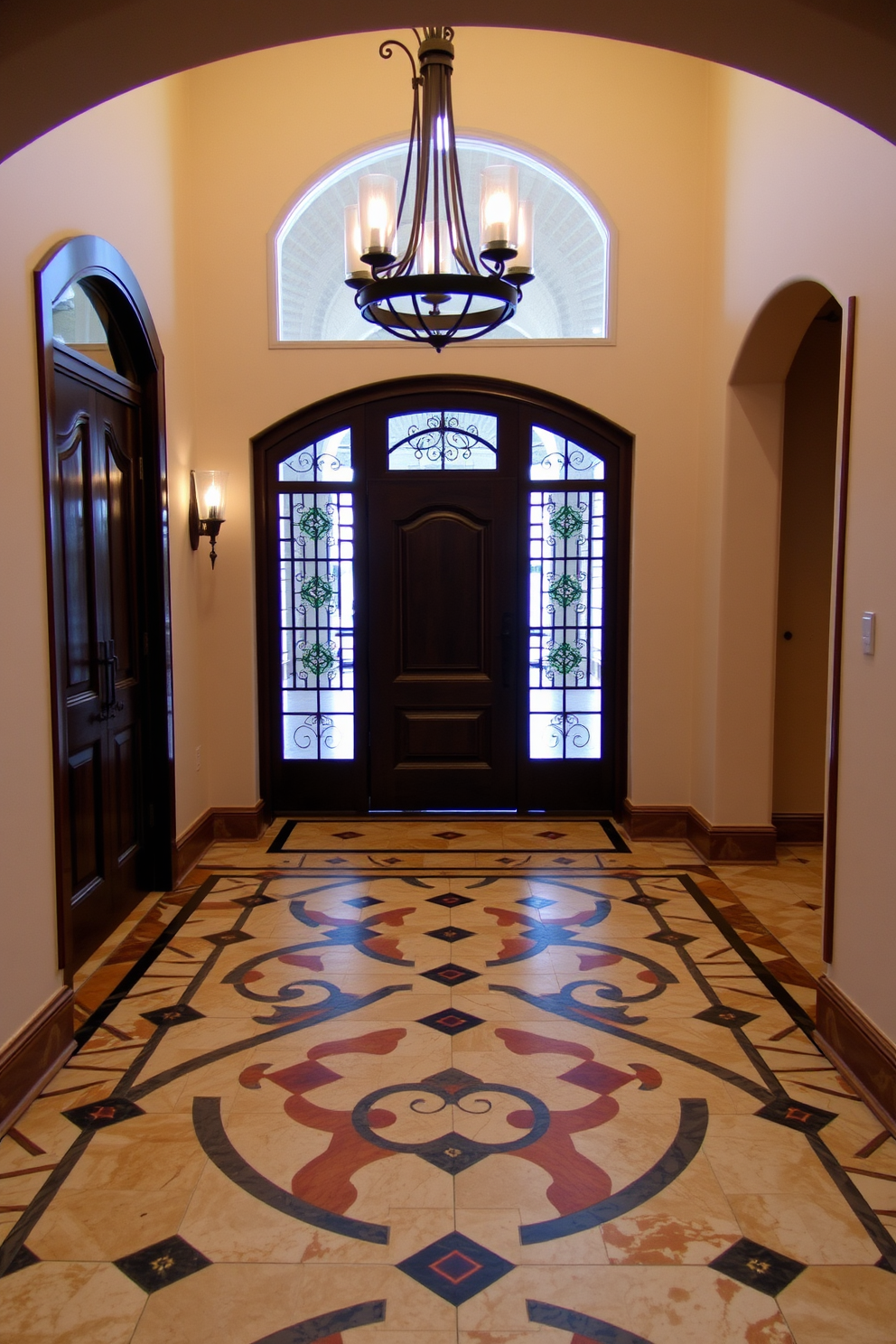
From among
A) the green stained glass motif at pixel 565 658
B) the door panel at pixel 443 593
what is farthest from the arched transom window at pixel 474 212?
the green stained glass motif at pixel 565 658

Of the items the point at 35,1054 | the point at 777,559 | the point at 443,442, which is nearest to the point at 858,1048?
the point at 35,1054

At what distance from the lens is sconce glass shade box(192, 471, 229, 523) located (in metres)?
5.52

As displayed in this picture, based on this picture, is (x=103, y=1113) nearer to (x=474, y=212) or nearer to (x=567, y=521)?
(x=567, y=521)

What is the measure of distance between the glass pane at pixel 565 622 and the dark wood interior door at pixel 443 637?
0.14m

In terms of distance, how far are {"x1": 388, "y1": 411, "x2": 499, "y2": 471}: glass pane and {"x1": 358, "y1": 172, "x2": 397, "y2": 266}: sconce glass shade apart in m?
2.77

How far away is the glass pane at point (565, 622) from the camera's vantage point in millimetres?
6062

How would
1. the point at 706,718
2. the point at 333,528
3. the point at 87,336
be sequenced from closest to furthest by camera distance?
the point at 87,336 < the point at 706,718 < the point at 333,528

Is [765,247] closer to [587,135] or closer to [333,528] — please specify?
[587,135]

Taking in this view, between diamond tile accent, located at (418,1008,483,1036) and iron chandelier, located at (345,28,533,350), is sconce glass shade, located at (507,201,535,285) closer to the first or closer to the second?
iron chandelier, located at (345,28,533,350)

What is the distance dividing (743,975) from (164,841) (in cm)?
272

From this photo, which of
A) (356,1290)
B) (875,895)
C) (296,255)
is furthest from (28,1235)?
(296,255)

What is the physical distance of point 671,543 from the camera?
586cm

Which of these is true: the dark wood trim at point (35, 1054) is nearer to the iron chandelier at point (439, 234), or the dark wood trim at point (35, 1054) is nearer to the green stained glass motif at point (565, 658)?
the iron chandelier at point (439, 234)

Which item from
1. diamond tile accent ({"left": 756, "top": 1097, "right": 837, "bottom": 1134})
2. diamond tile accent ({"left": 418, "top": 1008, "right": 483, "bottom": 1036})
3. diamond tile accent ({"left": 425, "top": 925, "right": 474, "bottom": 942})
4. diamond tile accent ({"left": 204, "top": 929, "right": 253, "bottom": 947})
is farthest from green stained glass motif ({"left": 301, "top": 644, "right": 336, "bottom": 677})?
diamond tile accent ({"left": 756, "top": 1097, "right": 837, "bottom": 1134})
